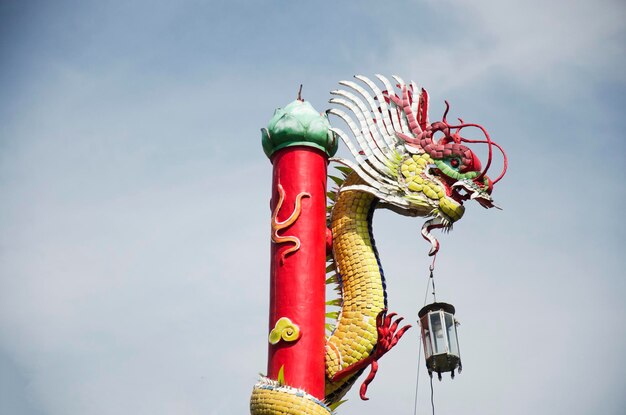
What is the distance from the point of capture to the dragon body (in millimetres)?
15844

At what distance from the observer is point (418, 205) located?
16.6 metres

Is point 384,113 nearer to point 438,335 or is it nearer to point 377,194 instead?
point 377,194

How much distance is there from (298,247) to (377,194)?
1.62m

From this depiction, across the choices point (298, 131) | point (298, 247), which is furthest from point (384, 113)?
point (298, 247)

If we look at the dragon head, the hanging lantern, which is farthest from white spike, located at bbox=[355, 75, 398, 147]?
the hanging lantern

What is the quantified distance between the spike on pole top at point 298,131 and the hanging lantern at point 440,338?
10.9 ft

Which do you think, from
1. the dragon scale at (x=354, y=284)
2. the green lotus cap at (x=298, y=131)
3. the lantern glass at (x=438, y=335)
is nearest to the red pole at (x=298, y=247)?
the green lotus cap at (x=298, y=131)

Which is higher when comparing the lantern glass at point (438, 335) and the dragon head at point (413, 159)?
the dragon head at point (413, 159)

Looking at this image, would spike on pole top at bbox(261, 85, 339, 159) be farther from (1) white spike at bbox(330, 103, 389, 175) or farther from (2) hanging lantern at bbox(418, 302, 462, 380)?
(2) hanging lantern at bbox(418, 302, 462, 380)

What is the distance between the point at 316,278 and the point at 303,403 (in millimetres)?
2062

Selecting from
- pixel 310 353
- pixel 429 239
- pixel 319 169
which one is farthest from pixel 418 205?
pixel 310 353

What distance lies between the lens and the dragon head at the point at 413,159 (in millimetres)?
16703

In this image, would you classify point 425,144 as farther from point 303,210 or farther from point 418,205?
point 303,210

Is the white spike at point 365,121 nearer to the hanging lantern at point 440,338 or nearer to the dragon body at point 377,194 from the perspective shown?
the dragon body at point 377,194
